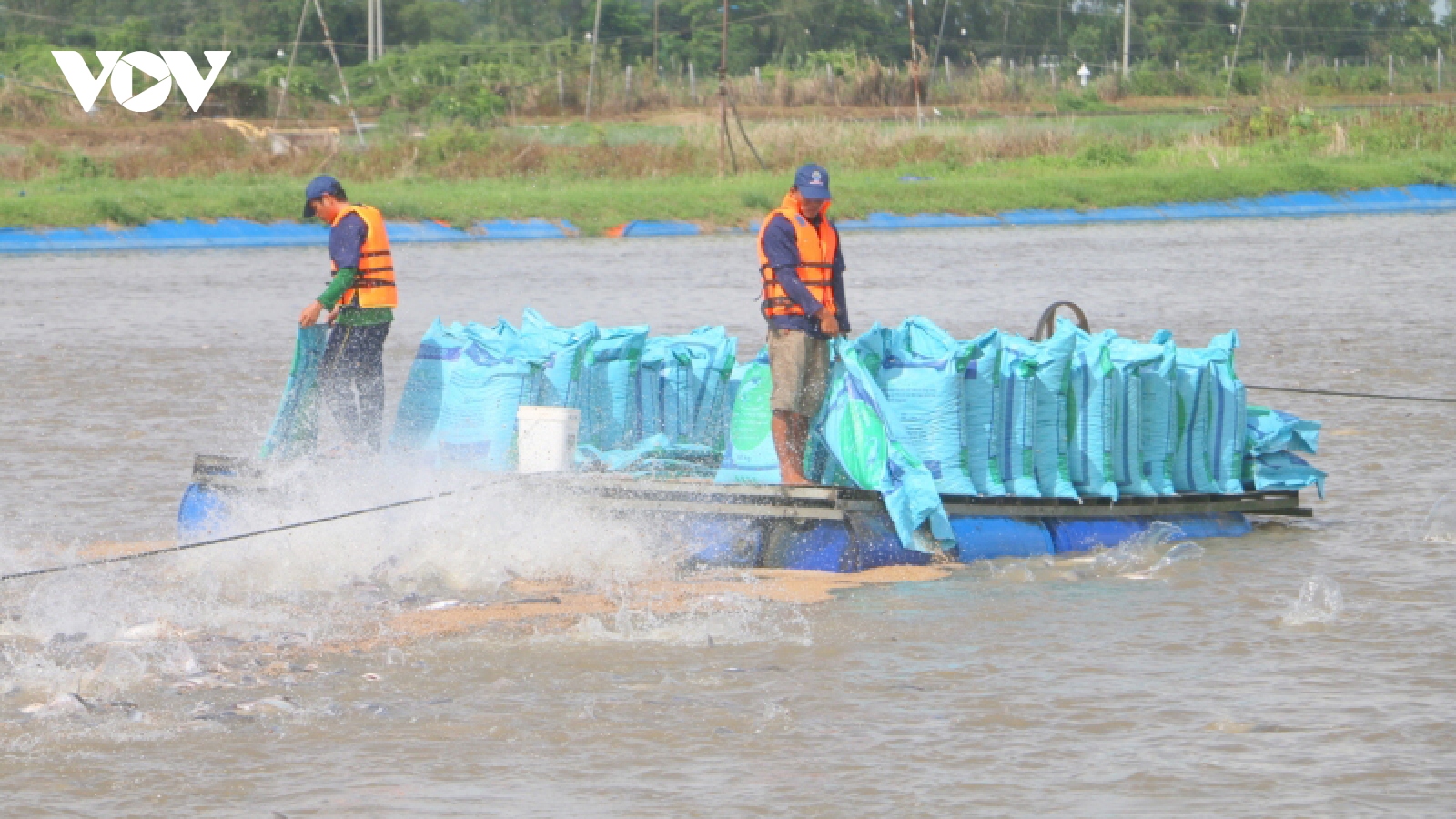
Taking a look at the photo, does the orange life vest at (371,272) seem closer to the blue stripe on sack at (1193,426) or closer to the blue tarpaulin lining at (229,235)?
the blue stripe on sack at (1193,426)

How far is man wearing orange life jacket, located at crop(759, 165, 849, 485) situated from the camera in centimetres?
895

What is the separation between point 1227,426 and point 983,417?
1412mm

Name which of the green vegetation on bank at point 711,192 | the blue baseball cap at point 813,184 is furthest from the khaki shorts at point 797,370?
the green vegetation on bank at point 711,192

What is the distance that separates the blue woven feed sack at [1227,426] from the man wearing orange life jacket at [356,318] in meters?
4.14

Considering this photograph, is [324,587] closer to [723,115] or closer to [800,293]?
[800,293]

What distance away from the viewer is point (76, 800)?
5918mm

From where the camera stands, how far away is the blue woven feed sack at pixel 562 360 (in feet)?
31.6

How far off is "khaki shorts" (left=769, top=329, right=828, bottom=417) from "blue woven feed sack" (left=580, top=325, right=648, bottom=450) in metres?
1.04

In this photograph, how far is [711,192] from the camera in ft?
109

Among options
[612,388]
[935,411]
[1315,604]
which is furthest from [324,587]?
[1315,604]

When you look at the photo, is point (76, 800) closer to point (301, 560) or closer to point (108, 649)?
point (108, 649)

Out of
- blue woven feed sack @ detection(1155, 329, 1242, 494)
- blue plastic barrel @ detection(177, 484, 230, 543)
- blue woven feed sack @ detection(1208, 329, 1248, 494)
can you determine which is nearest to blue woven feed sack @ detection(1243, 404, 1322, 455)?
blue woven feed sack @ detection(1208, 329, 1248, 494)

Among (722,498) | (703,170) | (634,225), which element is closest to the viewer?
(722,498)

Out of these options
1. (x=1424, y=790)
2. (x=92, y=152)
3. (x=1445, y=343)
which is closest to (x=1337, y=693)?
(x=1424, y=790)
